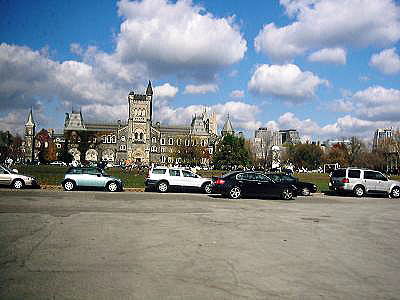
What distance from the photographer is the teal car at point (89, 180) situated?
23141mm

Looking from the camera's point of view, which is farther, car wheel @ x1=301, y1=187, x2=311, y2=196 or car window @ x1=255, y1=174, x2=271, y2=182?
car wheel @ x1=301, y1=187, x2=311, y2=196

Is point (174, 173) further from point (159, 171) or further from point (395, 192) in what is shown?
point (395, 192)

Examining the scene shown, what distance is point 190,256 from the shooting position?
774cm

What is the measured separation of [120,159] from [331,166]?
227ft

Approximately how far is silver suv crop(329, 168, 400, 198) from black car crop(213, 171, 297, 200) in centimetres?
522

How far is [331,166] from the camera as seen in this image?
102 meters

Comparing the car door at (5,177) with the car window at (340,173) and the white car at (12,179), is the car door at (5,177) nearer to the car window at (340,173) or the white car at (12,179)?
the white car at (12,179)

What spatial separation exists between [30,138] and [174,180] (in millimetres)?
134497

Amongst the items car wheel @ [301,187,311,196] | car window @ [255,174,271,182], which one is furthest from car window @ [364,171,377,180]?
car window @ [255,174,271,182]

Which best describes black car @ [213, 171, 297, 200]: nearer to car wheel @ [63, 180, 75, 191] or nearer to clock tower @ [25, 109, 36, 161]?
car wheel @ [63, 180, 75, 191]

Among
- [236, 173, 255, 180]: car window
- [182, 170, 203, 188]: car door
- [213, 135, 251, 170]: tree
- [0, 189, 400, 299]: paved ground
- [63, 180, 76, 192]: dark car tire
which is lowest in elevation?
[0, 189, 400, 299]: paved ground

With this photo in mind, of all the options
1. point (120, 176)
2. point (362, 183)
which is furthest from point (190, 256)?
point (120, 176)

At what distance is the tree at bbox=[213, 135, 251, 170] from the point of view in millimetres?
88875

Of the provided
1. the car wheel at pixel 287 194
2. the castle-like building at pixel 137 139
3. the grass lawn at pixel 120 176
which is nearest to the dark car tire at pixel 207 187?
the car wheel at pixel 287 194
